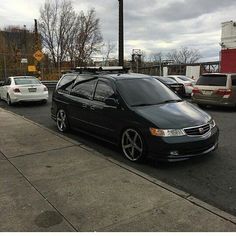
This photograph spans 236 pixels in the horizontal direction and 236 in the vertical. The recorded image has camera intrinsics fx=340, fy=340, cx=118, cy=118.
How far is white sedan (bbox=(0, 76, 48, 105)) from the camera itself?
47.3ft

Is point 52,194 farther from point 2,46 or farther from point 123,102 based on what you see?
point 2,46

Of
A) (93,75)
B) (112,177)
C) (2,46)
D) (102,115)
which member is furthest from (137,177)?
(2,46)

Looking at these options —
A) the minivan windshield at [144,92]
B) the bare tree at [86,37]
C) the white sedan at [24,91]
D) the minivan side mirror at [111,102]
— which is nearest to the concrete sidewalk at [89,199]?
the minivan side mirror at [111,102]

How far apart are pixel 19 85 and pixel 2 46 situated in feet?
94.1

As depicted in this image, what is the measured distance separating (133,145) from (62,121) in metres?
3.12

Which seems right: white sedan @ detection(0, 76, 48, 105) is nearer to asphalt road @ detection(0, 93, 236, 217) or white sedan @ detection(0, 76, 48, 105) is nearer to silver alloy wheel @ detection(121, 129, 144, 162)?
asphalt road @ detection(0, 93, 236, 217)

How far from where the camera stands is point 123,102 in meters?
6.37

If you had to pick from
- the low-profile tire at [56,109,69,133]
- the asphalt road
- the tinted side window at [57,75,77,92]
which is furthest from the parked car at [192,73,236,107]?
the low-profile tire at [56,109,69,133]

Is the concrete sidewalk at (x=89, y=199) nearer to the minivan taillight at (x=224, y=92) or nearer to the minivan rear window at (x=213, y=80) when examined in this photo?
the minivan taillight at (x=224, y=92)

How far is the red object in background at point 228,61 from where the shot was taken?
24.5 metres

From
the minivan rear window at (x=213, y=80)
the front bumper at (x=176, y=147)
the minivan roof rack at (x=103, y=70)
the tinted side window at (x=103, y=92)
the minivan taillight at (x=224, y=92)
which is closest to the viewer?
the front bumper at (x=176, y=147)

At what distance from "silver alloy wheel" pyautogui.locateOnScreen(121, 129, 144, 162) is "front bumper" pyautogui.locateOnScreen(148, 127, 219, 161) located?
28 cm

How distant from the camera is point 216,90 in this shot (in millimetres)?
12812

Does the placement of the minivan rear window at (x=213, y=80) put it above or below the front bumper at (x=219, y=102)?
above
